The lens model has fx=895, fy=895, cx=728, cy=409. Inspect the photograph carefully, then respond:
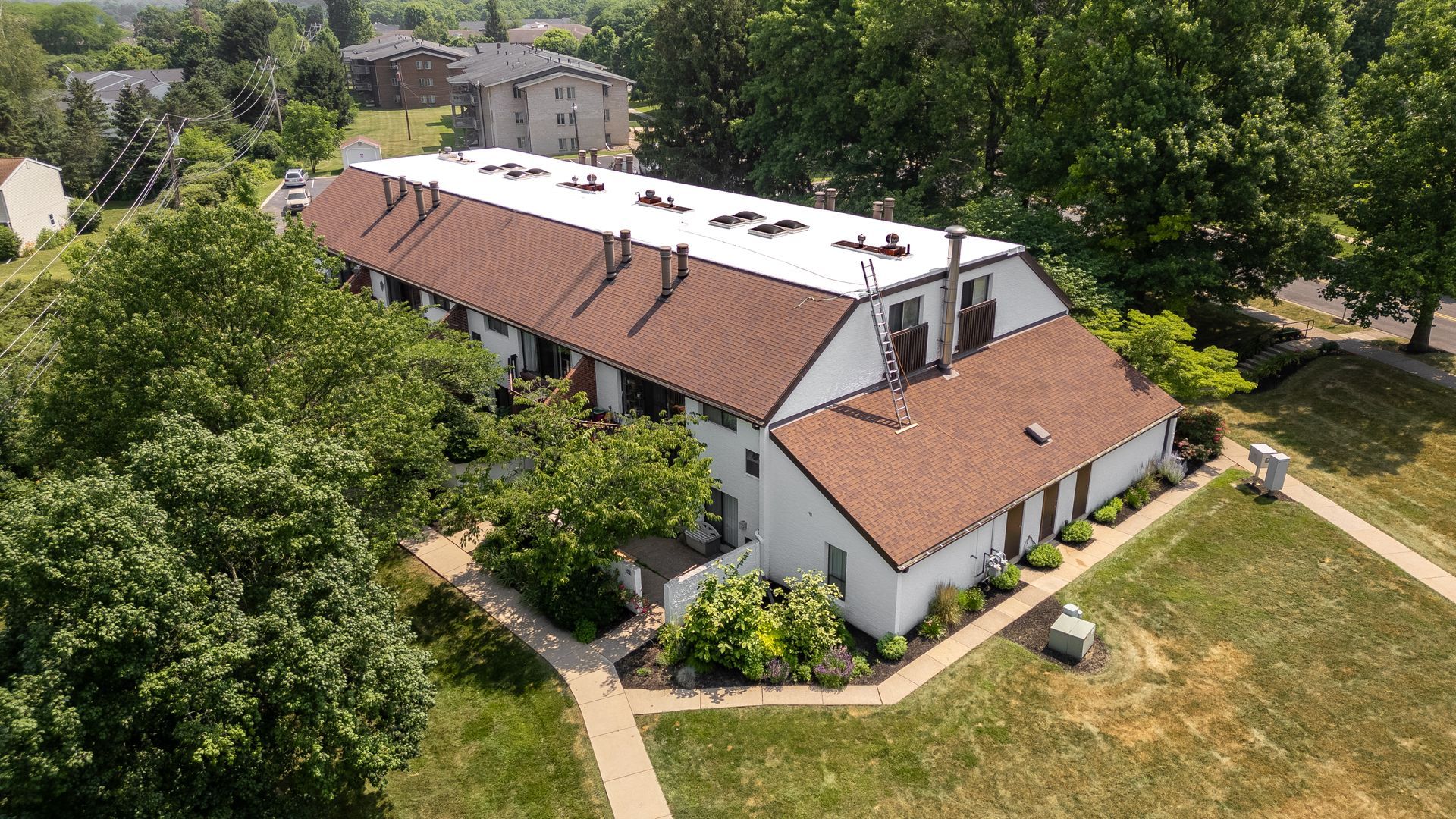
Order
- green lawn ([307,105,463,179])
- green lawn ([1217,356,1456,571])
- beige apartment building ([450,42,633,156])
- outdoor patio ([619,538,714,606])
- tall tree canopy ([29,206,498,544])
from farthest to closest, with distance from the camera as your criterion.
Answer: green lawn ([307,105,463,179]), beige apartment building ([450,42,633,156]), green lawn ([1217,356,1456,571]), outdoor patio ([619,538,714,606]), tall tree canopy ([29,206,498,544])

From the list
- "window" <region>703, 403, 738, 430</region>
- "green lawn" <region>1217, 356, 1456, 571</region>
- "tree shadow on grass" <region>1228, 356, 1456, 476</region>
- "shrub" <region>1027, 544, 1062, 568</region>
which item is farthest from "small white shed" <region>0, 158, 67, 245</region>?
"tree shadow on grass" <region>1228, 356, 1456, 476</region>

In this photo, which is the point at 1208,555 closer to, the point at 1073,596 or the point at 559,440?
the point at 1073,596

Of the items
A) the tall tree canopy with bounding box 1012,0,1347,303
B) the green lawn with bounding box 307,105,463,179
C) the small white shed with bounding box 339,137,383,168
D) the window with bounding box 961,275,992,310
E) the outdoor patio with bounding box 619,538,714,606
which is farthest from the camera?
the green lawn with bounding box 307,105,463,179

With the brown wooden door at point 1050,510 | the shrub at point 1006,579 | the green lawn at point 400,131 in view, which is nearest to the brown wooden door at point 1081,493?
the brown wooden door at point 1050,510

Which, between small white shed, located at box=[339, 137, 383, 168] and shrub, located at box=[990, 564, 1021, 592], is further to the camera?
small white shed, located at box=[339, 137, 383, 168]

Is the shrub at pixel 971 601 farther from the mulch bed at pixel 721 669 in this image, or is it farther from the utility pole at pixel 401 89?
the utility pole at pixel 401 89

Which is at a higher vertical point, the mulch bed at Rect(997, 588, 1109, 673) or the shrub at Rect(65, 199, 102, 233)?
the mulch bed at Rect(997, 588, 1109, 673)

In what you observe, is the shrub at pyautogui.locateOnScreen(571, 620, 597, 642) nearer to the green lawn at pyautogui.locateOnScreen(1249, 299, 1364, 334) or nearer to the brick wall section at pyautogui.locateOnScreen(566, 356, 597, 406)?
the brick wall section at pyautogui.locateOnScreen(566, 356, 597, 406)
